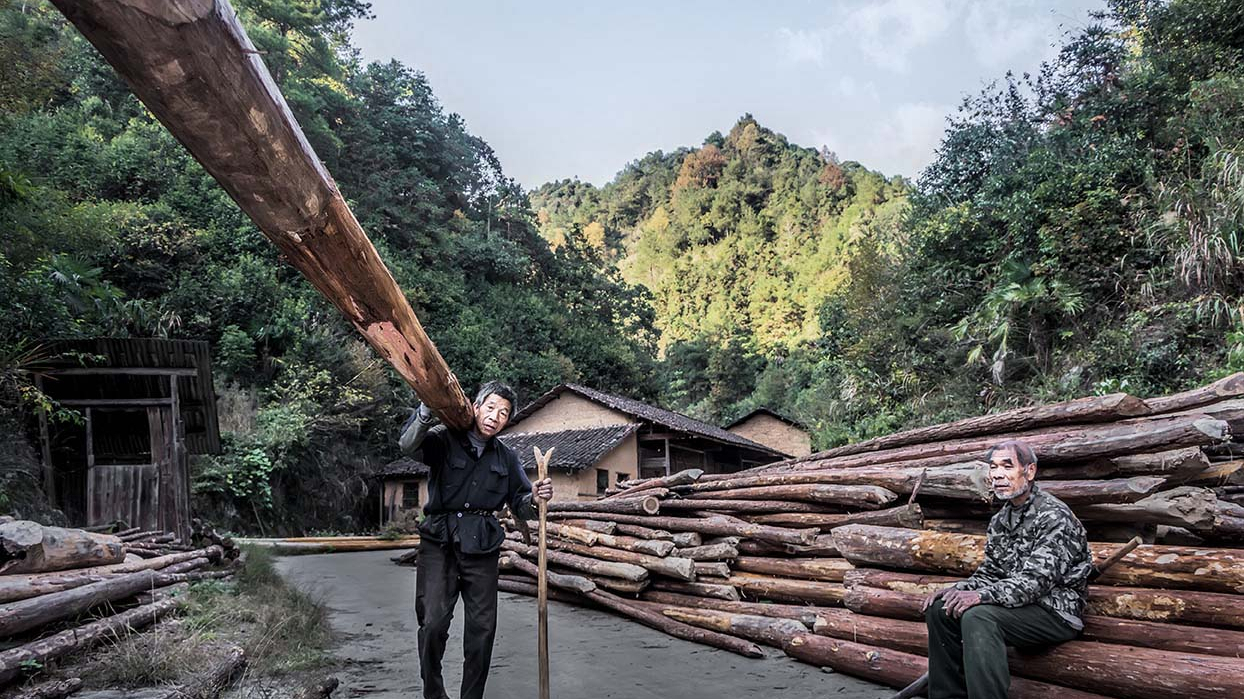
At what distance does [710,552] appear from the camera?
7.43 metres

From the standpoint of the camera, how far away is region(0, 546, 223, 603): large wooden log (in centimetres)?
447

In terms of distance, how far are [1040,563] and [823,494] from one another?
10.6ft

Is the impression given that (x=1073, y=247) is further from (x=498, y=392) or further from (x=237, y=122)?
(x=237, y=122)

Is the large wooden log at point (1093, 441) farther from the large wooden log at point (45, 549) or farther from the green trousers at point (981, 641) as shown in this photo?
the large wooden log at point (45, 549)

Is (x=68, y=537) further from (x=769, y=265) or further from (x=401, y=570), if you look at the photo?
(x=769, y=265)

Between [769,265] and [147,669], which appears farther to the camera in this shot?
[769,265]

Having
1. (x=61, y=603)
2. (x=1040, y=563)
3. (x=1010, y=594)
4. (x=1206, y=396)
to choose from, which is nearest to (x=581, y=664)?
(x=1010, y=594)

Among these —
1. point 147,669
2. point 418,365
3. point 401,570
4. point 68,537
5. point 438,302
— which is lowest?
point 401,570

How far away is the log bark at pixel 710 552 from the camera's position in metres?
7.34

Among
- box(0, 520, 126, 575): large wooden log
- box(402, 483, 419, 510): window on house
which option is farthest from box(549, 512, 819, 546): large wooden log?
box(402, 483, 419, 510): window on house

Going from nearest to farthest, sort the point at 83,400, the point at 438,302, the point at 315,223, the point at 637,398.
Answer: the point at 315,223, the point at 83,400, the point at 438,302, the point at 637,398

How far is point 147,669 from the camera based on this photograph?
4.00 metres

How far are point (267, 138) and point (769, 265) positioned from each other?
48056mm

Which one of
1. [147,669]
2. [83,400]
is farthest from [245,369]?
[147,669]
